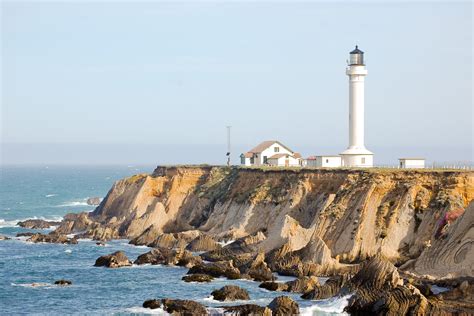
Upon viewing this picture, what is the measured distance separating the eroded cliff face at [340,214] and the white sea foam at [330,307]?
8940 mm

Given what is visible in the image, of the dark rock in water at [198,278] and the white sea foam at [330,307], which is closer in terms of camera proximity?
the white sea foam at [330,307]

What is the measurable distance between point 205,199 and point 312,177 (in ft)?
55.0

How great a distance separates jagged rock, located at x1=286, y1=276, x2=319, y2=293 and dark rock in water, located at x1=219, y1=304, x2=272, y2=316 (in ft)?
21.7

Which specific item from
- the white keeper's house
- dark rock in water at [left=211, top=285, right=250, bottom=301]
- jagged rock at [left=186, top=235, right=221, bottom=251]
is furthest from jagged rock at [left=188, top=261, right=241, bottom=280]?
the white keeper's house

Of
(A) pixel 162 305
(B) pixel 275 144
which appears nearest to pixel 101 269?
(A) pixel 162 305

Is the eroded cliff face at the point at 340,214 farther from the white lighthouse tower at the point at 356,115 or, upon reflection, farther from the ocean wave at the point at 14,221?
the ocean wave at the point at 14,221

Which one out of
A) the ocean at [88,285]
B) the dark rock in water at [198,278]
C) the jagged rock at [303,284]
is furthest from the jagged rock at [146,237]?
the jagged rock at [303,284]

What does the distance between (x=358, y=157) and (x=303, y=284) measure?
116 feet

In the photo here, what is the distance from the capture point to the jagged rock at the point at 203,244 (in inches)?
3007

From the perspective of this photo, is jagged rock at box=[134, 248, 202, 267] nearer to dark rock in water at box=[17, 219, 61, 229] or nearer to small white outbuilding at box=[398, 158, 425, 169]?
small white outbuilding at box=[398, 158, 425, 169]

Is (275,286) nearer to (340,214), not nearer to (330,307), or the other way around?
(330,307)

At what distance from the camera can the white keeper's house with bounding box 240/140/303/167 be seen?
10362cm

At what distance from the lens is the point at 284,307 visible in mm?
47750

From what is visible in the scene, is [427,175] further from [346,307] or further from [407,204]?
[346,307]
